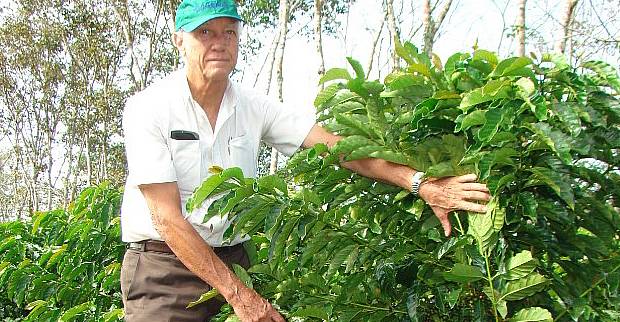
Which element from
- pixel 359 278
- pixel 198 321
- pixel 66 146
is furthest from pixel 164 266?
pixel 66 146

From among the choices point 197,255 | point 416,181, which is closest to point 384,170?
point 416,181

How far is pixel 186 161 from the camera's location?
94.3 inches

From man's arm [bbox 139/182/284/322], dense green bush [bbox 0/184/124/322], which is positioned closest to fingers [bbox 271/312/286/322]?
man's arm [bbox 139/182/284/322]

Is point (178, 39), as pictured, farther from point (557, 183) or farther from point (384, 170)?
point (557, 183)

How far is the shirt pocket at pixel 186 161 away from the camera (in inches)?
93.7

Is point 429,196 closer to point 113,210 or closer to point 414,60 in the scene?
point 414,60

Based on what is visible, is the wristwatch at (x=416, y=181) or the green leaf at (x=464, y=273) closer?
the green leaf at (x=464, y=273)

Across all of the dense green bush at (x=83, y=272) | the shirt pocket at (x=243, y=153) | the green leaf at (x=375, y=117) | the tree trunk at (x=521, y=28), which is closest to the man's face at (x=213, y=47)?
the shirt pocket at (x=243, y=153)

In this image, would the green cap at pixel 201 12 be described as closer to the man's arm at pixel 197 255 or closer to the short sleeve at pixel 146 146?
the short sleeve at pixel 146 146

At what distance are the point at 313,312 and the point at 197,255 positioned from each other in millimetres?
406

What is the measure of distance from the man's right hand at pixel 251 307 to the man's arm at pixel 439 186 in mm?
450

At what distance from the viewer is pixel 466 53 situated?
1852 mm

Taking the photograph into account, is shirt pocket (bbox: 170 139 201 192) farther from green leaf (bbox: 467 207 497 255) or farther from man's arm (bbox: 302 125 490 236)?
green leaf (bbox: 467 207 497 255)

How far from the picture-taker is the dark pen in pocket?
2367 mm
